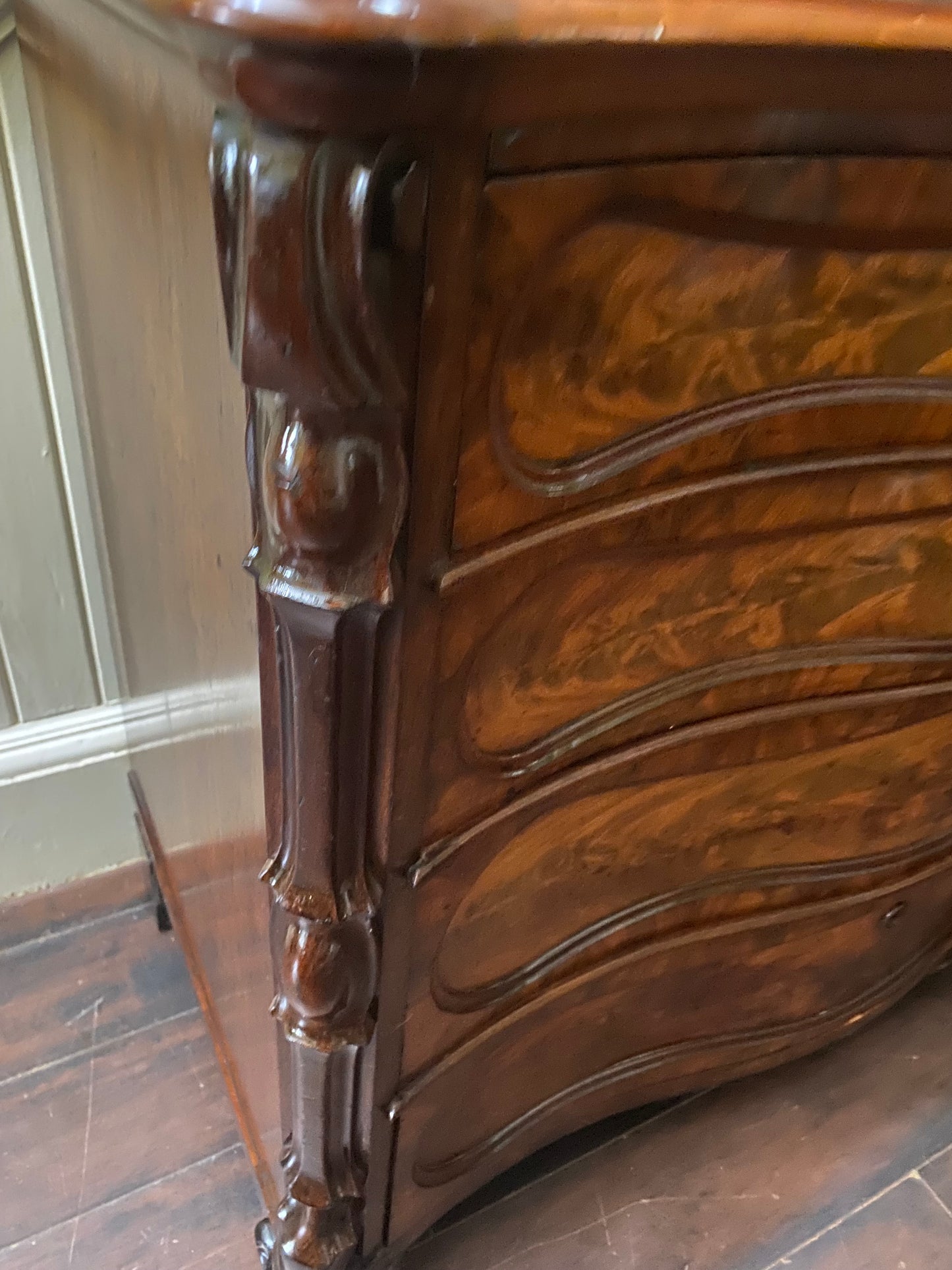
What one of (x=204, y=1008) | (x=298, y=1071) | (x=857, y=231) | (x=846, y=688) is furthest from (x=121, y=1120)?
(x=857, y=231)

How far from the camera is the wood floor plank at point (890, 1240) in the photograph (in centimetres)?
108

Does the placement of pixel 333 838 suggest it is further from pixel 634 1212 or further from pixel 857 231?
pixel 634 1212

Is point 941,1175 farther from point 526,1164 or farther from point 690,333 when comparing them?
Result: point 690,333

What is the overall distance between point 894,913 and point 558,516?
Result: 2.36 feet

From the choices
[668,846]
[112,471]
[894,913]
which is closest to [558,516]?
[668,846]

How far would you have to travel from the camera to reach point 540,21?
32cm

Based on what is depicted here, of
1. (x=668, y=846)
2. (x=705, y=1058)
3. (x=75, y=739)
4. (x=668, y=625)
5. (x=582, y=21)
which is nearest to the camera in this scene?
(x=582, y=21)

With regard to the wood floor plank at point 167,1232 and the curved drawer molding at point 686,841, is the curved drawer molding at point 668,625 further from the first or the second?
the wood floor plank at point 167,1232

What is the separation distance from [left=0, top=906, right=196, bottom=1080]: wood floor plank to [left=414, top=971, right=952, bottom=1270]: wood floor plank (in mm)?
454

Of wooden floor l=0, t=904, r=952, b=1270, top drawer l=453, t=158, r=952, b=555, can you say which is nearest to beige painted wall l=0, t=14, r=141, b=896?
wooden floor l=0, t=904, r=952, b=1270

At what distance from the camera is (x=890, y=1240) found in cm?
110

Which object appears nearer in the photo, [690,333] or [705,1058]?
[690,333]

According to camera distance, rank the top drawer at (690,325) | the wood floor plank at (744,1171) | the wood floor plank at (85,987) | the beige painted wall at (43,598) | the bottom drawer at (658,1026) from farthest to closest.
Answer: the wood floor plank at (85,987), the wood floor plank at (744,1171), the beige painted wall at (43,598), the bottom drawer at (658,1026), the top drawer at (690,325)

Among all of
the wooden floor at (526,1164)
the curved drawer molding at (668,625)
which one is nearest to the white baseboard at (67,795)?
the wooden floor at (526,1164)
